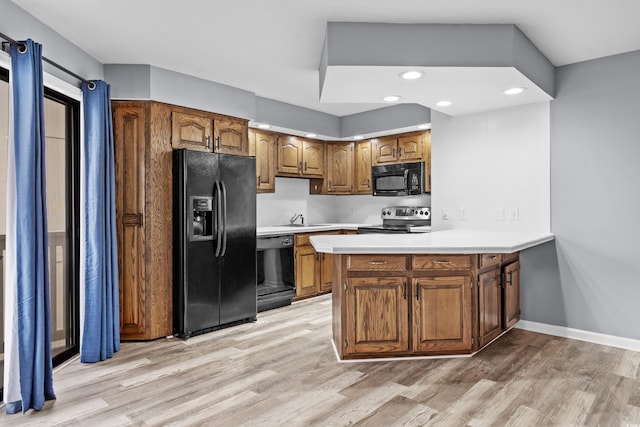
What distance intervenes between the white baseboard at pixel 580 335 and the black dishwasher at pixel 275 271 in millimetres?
2442

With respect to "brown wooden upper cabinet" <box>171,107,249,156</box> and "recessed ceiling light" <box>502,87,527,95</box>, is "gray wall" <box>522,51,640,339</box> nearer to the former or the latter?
"recessed ceiling light" <box>502,87,527,95</box>

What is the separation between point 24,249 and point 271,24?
81.7 inches

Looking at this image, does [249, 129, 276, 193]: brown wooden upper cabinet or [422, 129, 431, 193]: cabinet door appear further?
[422, 129, 431, 193]: cabinet door

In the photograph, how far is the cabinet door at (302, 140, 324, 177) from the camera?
558 centimetres

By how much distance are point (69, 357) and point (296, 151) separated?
3370 mm

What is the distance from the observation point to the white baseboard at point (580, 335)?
133 inches

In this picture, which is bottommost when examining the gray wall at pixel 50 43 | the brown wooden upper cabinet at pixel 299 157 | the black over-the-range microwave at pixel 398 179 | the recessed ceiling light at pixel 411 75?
the black over-the-range microwave at pixel 398 179

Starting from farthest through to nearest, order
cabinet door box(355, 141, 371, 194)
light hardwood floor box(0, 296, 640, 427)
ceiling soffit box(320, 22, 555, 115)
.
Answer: cabinet door box(355, 141, 371, 194)
ceiling soffit box(320, 22, 555, 115)
light hardwood floor box(0, 296, 640, 427)

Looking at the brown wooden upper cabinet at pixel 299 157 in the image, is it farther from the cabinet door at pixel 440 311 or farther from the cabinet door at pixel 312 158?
the cabinet door at pixel 440 311

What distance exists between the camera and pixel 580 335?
3.63 metres

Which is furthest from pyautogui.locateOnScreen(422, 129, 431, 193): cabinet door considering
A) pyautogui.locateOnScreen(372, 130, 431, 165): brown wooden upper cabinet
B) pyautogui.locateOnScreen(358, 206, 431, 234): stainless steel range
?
pyautogui.locateOnScreen(358, 206, 431, 234): stainless steel range

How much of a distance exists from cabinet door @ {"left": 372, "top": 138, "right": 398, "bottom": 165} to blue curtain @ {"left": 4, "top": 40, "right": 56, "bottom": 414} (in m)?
3.99

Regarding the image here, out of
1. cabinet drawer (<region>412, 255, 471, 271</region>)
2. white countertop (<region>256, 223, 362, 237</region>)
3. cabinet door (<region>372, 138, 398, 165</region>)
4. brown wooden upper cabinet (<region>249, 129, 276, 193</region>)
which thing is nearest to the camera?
cabinet drawer (<region>412, 255, 471, 271</region>)

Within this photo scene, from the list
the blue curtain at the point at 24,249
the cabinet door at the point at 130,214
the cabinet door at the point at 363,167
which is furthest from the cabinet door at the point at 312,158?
the blue curtain at the point at 24,249
